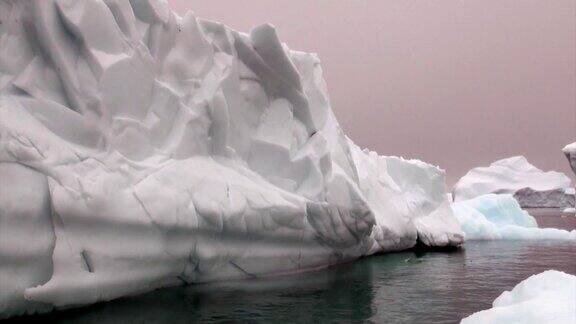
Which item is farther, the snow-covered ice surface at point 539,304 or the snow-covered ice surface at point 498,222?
the snow-covered ice surface at point 498,222

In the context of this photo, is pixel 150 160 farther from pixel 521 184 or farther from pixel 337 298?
pixel 521 184

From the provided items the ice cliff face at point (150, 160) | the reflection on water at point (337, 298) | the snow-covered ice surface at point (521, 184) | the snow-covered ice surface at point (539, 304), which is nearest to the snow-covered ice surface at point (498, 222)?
the reflection on water at point (337, 298)

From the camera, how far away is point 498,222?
53.3ft

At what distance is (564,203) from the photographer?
49.1 m

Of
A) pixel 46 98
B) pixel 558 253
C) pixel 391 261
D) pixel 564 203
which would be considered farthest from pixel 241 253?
pixel 564 203

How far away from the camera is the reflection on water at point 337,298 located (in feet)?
15.0

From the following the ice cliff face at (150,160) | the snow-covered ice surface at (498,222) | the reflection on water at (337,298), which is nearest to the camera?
the ice cliff face at (150,160)

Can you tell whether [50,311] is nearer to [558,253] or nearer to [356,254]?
[356,254]

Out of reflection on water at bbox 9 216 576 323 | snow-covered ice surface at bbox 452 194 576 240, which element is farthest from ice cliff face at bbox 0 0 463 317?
snow-covered ice surface at bbox 452 194 576 240

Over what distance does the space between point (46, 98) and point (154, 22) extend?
1.73 metres

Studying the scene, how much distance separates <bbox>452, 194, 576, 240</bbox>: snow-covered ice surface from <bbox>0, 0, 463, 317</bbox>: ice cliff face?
7613 millimetres

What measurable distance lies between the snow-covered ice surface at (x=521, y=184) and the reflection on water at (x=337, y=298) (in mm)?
40012

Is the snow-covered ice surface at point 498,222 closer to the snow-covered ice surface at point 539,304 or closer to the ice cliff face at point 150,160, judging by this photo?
the ice cliff face at point 150,160

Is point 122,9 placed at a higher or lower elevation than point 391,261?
higher
